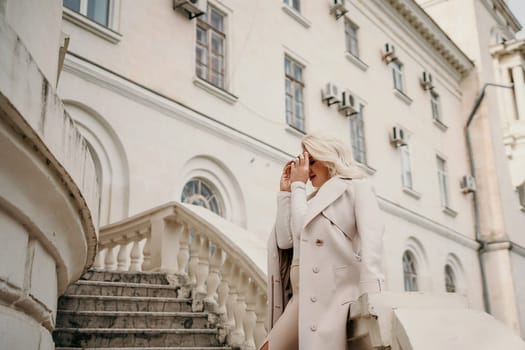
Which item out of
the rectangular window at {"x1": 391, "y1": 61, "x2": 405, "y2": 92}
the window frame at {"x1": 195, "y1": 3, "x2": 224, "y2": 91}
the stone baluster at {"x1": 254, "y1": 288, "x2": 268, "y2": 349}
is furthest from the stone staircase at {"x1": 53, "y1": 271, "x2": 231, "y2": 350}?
the rectangular window at {"x1": 391, "y1": 61, "x2": 405, "y2": 92}

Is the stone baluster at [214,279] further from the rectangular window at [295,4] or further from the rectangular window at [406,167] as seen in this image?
the rectangular window at [406,167]

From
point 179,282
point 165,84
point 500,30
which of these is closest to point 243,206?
point 165,84

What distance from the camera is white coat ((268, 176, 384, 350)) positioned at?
8.24 feet

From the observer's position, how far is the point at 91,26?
8.89 meters

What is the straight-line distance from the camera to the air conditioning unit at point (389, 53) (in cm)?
1823

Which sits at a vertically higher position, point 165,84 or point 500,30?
point 500,30

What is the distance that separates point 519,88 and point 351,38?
12253 mm

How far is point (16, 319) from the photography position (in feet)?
6.81

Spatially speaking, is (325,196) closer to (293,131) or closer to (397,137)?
(293,131)

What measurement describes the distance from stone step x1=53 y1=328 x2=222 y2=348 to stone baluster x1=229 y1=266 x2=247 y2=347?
0.20 metres

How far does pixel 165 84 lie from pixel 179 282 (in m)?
4.66

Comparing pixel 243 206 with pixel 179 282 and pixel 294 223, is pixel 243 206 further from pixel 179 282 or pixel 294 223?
pixel 294 223

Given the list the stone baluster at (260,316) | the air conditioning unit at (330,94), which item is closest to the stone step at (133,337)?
the stone baluster at (260,316)

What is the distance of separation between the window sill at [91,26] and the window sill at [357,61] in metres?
8.25
